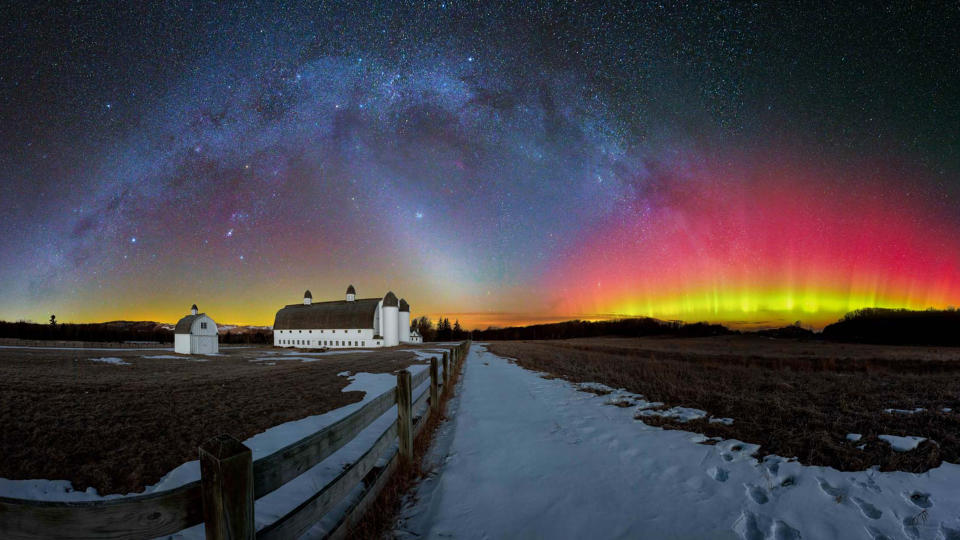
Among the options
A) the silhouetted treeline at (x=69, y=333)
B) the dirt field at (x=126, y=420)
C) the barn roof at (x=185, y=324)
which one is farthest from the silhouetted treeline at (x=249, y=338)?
the dirt field at (x=126, y=420)

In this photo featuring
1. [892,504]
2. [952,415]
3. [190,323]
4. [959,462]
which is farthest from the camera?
[190,323]

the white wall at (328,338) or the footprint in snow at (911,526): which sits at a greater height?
the footprint in snow at (911,526)

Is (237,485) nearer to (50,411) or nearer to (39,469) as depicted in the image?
Result: (39,469)

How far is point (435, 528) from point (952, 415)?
1005 centimetres

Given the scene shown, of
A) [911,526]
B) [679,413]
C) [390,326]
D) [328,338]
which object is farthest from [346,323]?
[911,526]

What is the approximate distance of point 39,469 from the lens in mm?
6059

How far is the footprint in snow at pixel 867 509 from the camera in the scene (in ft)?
13.0

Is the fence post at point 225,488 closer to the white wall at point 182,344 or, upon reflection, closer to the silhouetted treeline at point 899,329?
the white wall at point 182,344

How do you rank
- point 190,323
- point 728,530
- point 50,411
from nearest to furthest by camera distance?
1. point 728,530
2. point 50,411
3. point 190,323

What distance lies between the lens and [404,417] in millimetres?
5562

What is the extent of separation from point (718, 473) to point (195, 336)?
52488 mm

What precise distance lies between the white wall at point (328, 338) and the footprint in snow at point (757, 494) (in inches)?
2411

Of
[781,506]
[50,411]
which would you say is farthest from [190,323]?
[781,506]

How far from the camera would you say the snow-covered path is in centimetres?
390
